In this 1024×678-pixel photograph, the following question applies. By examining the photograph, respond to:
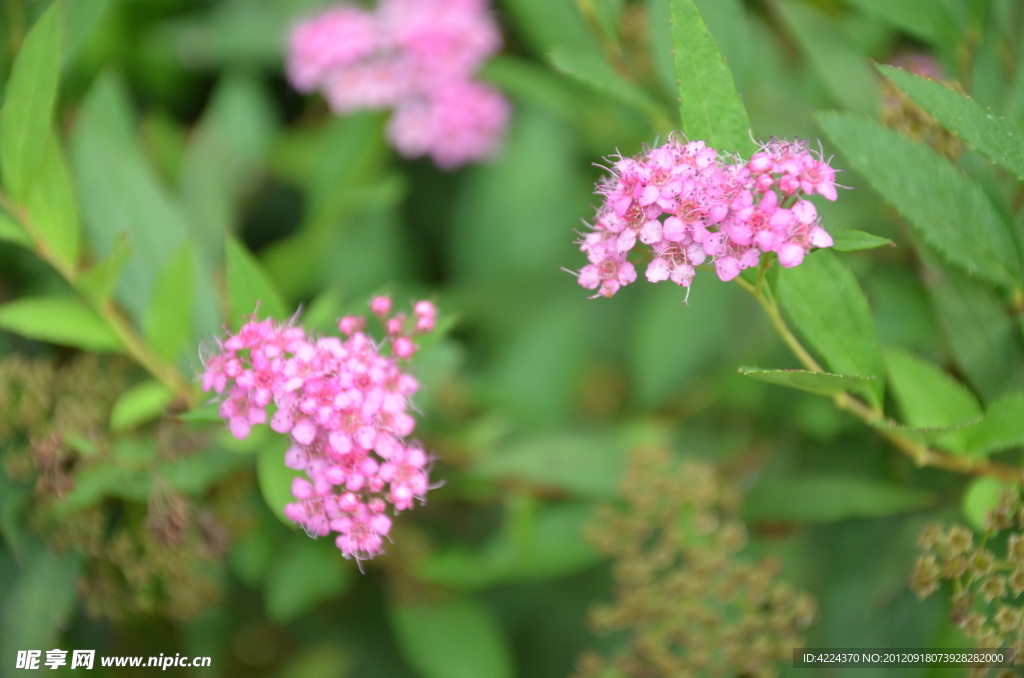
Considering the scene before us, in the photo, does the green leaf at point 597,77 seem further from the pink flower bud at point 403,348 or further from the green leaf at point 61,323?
the green leaf at point 61,323

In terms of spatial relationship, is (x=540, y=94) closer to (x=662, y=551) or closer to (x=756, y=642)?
(x=662, y=551)

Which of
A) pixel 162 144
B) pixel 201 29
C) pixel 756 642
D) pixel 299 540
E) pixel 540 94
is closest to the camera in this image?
pixel 756 642

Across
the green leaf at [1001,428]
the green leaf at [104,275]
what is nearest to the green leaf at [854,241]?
the green leaf at [1001,428]

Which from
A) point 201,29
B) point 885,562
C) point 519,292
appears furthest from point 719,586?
point 201,29

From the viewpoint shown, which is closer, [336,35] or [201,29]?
[336,35]

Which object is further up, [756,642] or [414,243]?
[414,243]

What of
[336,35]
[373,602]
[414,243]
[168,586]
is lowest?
[373,602]

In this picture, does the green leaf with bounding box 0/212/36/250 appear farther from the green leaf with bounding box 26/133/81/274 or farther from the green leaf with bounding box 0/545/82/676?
the green leaf with bounding box 0/545/82/676

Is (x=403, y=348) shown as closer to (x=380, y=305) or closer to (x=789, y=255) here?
(x=380, y=305)
